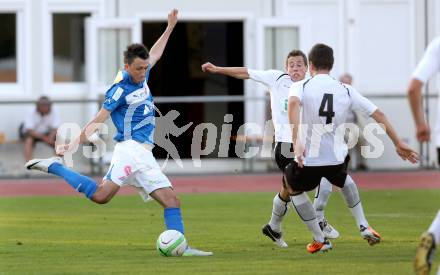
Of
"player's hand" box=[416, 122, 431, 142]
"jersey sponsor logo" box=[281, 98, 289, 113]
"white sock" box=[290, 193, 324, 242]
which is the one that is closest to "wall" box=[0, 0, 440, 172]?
"jersey sponsor logo" box=[281, 98, 289, 113]

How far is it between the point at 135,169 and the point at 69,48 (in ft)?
45.1

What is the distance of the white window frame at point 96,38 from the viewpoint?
23.9 m

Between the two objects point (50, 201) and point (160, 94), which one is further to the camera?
point (160, 94)

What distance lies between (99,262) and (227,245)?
5.82 ft

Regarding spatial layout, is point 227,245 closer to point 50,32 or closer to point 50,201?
point 50,201

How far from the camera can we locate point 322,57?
10797 millimetres

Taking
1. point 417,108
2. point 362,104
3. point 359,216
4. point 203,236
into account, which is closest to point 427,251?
point 417,108

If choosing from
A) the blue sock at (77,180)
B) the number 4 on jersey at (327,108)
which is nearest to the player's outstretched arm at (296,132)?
the number 4 on jersey at (327,108)

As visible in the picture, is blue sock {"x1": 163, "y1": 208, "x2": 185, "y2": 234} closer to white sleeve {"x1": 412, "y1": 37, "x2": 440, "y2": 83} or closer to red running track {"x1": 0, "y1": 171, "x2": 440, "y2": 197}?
white sleeve {"x1": 412, "y1": 37, "x2": 440, "y2": 83}

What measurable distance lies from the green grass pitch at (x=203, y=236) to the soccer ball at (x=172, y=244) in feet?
0.43

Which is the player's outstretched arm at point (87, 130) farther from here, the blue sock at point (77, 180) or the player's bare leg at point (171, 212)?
the player's bare leg at point (171, 212)

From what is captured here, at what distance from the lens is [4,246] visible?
476 inches

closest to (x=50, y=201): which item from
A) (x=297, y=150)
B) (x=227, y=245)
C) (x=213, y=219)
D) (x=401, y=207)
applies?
(x=213, y=219)

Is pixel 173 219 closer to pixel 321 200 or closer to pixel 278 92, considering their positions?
pixel 278 92
